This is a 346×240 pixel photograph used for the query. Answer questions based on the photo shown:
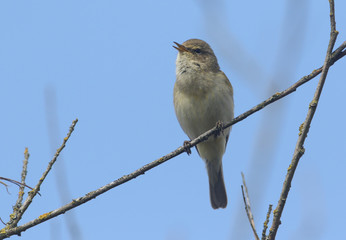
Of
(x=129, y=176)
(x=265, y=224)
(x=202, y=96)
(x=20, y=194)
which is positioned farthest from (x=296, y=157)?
(x=202, y=96)

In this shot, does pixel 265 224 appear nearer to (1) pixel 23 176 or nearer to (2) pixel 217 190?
(1) pixel 23 176

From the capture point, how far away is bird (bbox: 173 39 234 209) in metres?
6.78

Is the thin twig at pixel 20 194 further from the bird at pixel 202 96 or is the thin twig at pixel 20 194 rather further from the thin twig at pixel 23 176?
the bird at pixel 202 96

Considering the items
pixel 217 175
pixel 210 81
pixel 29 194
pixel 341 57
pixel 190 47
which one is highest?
pixel 190 47

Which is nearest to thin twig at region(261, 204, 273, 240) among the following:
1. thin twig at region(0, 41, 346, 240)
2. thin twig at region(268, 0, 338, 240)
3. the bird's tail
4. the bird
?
thin twig at region(268, 0, 338, 240)

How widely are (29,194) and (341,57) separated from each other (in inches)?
91.8

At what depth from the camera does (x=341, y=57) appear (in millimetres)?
3086

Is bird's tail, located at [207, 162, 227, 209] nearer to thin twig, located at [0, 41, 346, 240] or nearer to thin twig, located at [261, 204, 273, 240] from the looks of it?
thin twig, located at [0, 41, 346, 240]

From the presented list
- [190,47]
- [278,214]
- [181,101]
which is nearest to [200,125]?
[181,101]

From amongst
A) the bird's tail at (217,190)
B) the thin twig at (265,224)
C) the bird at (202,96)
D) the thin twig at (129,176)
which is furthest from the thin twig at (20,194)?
the bird's tail at (217,190)

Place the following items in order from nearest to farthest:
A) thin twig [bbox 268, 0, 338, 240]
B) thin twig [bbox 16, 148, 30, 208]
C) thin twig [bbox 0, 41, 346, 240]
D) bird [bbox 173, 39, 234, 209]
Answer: thin twig [bbox 268, 0, 338, 240] < thin twig [bbox 0, 41, 346, 240] < thin twig [bbox 16, 148, 30, 208] < bird [bbox 173, 39, 234, 209]

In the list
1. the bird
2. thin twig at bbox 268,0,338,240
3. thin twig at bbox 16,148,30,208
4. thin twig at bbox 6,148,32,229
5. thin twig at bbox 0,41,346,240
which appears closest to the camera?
thin twig at bbox 268,0,338,240

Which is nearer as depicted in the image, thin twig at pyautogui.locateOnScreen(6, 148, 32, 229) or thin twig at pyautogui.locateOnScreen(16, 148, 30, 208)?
thin twig at pyautogui.locateOnScreen(6, 148, 32, 229)

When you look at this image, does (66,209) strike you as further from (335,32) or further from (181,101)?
(181,101)
